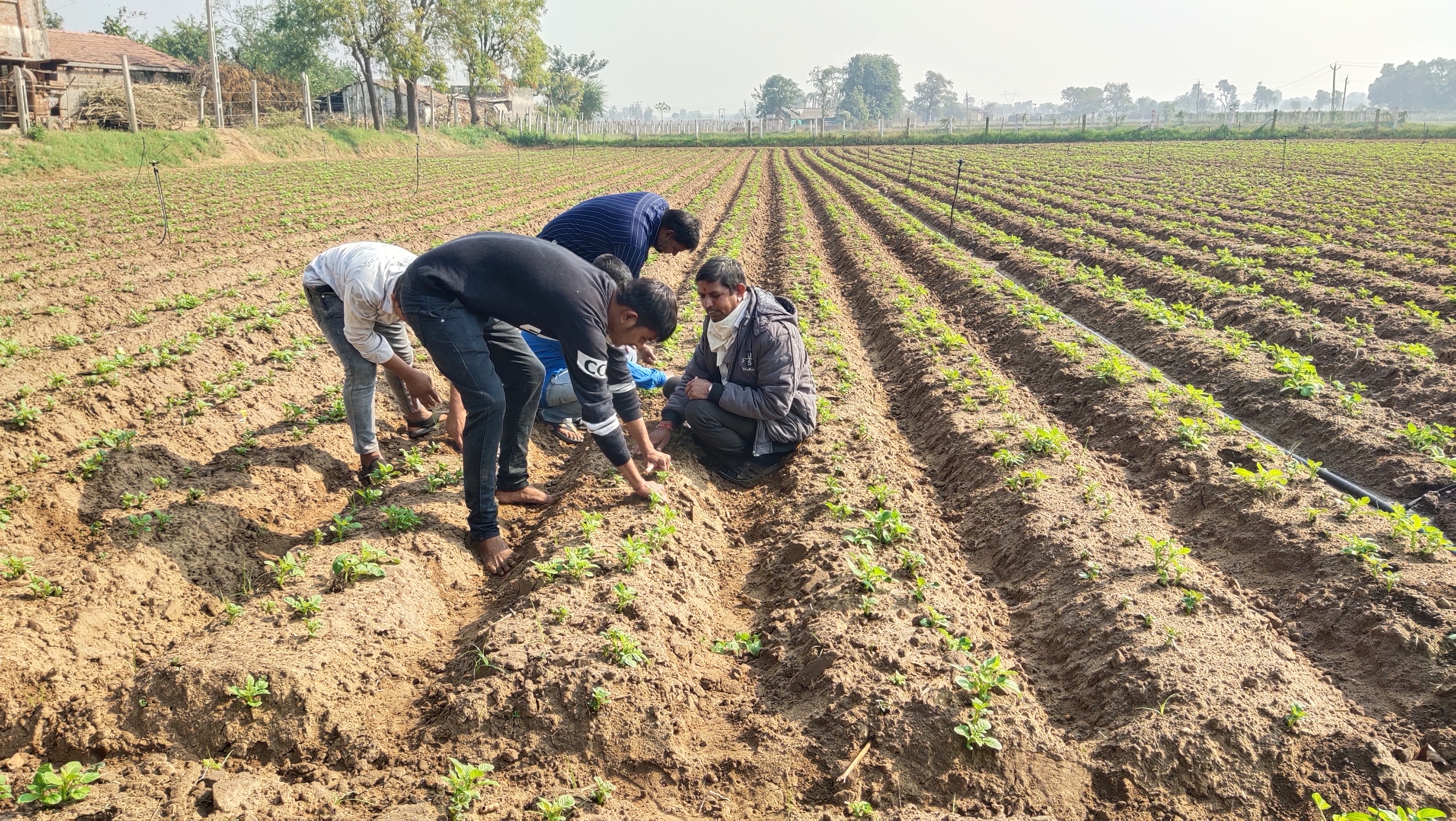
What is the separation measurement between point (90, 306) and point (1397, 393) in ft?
39.9

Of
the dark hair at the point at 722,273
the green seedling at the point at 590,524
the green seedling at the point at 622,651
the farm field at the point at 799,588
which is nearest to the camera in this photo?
the farm field at the point at 799,588

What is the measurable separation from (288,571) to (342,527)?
1.52ft

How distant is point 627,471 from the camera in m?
4.30

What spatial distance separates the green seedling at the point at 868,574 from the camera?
396 centimetres

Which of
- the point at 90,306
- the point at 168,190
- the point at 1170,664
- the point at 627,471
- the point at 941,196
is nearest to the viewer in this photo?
the point at 1170,664

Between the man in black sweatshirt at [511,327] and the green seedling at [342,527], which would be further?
the green seedling at [342,527]

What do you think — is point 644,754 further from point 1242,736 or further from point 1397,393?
point 1397,393

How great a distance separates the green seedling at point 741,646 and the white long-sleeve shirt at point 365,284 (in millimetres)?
2368

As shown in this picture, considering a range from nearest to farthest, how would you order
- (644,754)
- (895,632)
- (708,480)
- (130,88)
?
(644,754) < (895,632) < (708,480) < (130,88)

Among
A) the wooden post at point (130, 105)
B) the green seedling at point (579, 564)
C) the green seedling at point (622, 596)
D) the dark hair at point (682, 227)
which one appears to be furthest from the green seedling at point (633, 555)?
the wooden post at point (130, 105)

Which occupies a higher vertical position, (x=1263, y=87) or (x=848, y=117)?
(x=1263, y=87)

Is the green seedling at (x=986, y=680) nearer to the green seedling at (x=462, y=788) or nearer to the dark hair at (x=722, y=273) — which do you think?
the green seedling at (x=462, y=788)

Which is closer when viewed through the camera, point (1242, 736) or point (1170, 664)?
point (1242, 736)

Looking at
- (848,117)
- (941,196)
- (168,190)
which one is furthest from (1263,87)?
(168,190)
